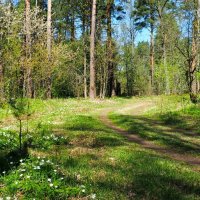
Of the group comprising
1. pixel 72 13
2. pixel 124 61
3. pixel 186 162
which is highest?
pixel 72 13

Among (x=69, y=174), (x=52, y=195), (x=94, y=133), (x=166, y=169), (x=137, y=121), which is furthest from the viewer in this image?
(x=137, y=121)

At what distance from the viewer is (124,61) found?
64.2 meters

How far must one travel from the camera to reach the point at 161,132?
17359 mm

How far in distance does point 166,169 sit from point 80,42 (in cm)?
4424

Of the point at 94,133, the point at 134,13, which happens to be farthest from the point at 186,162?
the point at 134,13

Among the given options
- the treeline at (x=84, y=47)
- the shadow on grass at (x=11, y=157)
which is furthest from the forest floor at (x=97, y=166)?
the treeline at (x=84, y=47)

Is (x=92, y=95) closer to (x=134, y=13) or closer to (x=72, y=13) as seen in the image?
(x=72, y=13)

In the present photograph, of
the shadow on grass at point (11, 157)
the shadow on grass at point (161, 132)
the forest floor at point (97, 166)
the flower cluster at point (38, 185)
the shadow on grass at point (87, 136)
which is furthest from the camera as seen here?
the shadow on grass at point (161, 132)

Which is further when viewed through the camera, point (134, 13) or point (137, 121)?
point (134, 13)

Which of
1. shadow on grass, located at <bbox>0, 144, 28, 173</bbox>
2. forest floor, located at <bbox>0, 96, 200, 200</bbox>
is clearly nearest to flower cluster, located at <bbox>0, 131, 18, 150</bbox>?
forest floor, located at <bbox>0, 96, 200, 200</bbox>

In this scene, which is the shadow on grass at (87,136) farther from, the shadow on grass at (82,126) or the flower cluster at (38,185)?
the flower cluster at (38,185)

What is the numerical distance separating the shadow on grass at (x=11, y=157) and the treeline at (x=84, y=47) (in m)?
10.1

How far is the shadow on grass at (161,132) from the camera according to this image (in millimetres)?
14008

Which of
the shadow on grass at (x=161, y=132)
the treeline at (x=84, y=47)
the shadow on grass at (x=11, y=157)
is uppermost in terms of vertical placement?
the treeline at (x=84, y=47)
